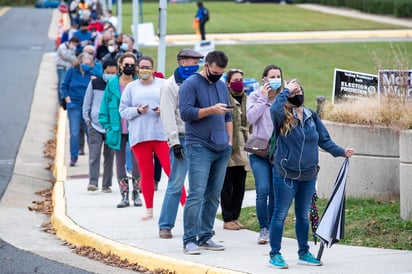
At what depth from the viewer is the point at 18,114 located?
928 inches

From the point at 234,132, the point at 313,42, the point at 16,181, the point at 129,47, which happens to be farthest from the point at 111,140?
the point at 313,42

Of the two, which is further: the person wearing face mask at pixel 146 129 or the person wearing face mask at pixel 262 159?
the person wearing face mask at pixel 146 129

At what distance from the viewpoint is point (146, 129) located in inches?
478

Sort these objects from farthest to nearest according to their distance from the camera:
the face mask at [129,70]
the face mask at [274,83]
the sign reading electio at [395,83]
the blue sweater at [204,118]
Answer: the face mask at [129,70] < the sign reading electio at [395,83] < the blue sweater at [204,118] < the face mask at [274,83]

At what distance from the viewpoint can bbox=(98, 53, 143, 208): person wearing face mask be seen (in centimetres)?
1329

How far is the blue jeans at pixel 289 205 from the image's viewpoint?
30.8 feet

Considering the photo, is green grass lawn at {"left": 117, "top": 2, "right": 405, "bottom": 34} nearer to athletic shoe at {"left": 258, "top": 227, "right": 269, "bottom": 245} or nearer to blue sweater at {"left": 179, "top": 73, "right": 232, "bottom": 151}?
athletic shoe at {"left": 258, "top": 227, "right": 269, "bottom": 245}

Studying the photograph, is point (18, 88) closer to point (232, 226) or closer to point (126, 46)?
point (126, 46)

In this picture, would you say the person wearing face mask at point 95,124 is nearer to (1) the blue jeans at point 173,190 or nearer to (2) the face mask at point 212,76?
(1) the blue jeans at point 173,190

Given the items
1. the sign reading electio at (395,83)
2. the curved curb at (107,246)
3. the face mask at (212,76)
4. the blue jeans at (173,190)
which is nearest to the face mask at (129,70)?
the curved curb at (107,246)

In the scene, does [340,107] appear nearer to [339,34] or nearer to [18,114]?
[18,114]

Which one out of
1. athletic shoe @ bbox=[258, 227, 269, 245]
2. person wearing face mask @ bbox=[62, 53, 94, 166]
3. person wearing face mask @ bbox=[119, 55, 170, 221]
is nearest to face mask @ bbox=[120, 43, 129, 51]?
person wearing face mask @ bbox=[62, 53, 94, 166]

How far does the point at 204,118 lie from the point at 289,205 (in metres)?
1.29

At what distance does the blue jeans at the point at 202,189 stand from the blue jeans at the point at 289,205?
0.90m
